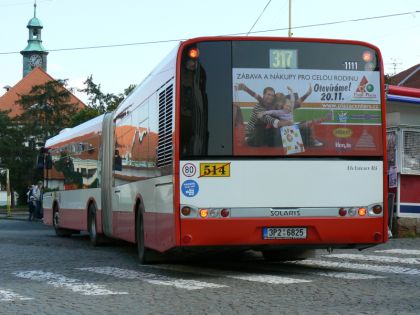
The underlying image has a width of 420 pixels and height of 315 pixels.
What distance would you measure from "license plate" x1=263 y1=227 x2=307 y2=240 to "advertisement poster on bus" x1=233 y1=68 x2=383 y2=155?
3.13 feet

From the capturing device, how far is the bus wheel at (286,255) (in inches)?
513

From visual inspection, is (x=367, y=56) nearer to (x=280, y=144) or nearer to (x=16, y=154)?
(x=280, y=144)

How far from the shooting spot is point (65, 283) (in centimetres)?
1050

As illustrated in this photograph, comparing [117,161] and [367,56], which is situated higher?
[367,56]

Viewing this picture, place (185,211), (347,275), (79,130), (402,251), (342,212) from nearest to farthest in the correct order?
(185,211) < (342,212) < (347,275) < (402,251) < (79,130)

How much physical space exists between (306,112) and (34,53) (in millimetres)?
111730

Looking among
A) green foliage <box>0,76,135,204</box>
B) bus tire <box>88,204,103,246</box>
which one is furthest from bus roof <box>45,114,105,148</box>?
green foliage <box>0,76,135,204</box>

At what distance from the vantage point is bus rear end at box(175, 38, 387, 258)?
10.5m

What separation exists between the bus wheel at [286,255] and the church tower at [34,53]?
348 ft

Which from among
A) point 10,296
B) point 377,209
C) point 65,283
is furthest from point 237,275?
point 10,296

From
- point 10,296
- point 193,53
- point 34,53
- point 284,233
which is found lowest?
point 10,296

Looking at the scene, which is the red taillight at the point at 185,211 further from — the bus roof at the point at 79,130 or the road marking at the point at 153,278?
the bus roof at the point at 79,130

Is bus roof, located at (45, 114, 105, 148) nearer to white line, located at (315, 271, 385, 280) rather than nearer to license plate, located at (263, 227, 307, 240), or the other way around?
white line, located at (315, 271, 385, 280)

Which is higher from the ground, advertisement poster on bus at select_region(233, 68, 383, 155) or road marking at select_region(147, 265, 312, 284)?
advertisement poster on bus at select_region(233, 68, 383, 155)
